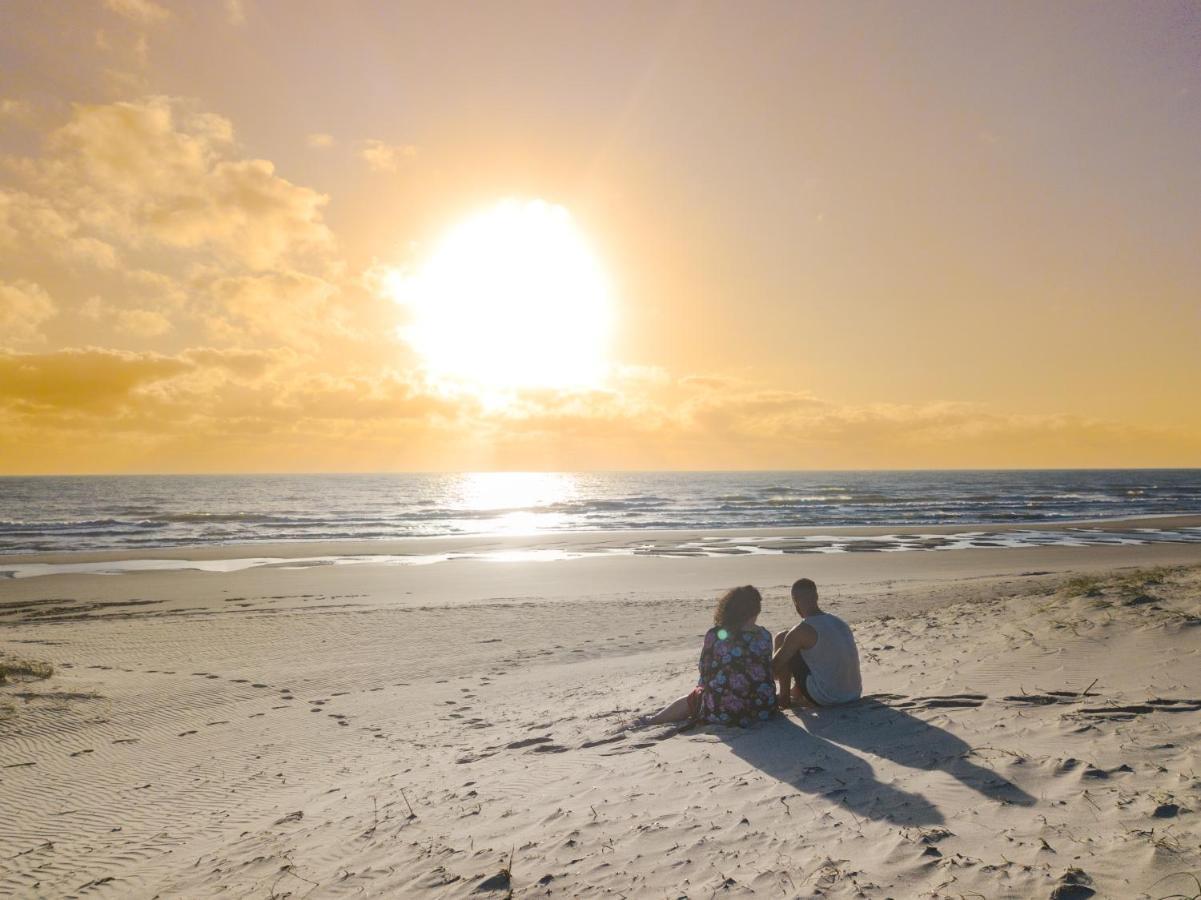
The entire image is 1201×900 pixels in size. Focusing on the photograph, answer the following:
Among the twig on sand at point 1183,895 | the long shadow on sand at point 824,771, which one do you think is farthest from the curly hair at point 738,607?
the twig on sand at point 1183,895

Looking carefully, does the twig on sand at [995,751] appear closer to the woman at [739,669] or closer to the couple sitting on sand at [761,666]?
the couple sitting on sand at [761,666]

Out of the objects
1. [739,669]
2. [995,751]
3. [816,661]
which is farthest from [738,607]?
[995,751]

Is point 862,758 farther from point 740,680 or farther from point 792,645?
point 792,645

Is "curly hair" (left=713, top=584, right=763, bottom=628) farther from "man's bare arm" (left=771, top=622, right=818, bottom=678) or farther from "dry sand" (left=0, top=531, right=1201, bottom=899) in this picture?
"dry sand" (left=0, top=531, right=1201, bottom=899)

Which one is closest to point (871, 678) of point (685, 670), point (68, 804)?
point (685, 670)

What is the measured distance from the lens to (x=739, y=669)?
6895 millimetres

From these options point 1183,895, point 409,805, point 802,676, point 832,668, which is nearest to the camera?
point 1183,895

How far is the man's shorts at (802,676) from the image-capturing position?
23.4 feet

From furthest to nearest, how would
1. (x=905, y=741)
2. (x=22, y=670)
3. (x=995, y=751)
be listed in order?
(x=22, y=670) < (x=905, y=741) < (x=995, y=751)

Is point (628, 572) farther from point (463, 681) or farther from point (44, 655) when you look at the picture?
point (44, 655)

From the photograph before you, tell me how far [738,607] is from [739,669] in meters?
0.57

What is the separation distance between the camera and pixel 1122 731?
218 inches

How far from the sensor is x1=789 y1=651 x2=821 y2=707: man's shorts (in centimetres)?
712

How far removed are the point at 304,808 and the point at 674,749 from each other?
3.10m
